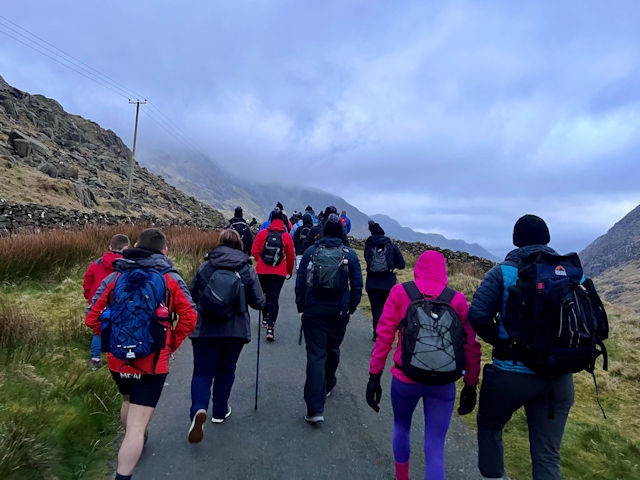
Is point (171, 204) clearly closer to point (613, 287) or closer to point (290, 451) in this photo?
point (290, 451)

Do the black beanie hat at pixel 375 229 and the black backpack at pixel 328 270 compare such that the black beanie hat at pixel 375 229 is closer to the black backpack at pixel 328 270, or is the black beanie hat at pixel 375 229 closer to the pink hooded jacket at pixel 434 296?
the black backpack at pixel 328 270

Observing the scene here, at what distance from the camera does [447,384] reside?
9.63ft

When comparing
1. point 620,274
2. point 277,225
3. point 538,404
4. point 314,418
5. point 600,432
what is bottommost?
point 600,432

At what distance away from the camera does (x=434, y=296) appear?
2994 mm

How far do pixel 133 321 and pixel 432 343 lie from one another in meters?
2.09

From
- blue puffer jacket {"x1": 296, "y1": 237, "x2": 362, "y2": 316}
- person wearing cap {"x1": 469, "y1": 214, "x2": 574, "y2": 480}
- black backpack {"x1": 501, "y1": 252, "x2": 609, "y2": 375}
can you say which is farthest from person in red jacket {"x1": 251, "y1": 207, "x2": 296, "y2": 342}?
black backpack {"x1": 501, "y1": 252, "x2": 609, "y2": 375}

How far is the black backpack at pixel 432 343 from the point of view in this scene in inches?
110

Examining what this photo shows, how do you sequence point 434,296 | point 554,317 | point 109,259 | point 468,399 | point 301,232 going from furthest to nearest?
point 301,232 → point 109,259 → point 468,399 → point 434,296 → point 554,317

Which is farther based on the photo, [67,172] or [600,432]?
[67,172]

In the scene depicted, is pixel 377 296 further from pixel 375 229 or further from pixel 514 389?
pixel 514 389

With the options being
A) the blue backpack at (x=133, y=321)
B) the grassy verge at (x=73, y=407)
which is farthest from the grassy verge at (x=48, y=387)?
the blue backpack at (x=133, y=321)

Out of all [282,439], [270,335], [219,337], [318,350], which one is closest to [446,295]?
[318,350]

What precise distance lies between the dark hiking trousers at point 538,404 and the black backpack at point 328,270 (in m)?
1.82

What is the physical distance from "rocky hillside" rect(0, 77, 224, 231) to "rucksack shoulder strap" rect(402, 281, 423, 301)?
60.7ft
